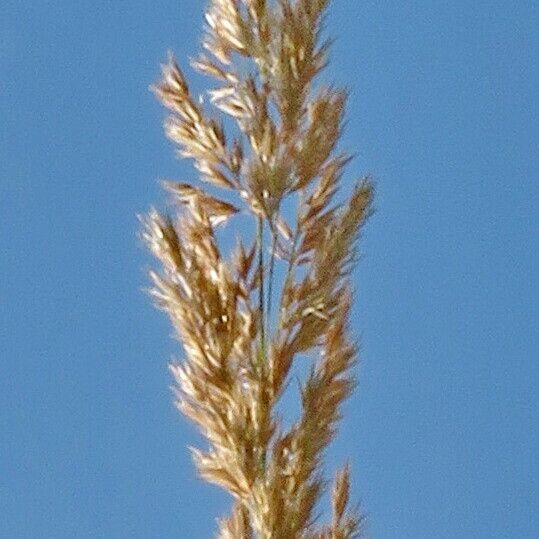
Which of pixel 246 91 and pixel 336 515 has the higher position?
pixel 246 91

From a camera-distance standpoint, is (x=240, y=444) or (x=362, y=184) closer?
(x=240, y=444)

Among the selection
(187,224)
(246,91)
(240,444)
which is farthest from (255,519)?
(246,91)

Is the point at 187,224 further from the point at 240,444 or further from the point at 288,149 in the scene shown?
the point at 240,444

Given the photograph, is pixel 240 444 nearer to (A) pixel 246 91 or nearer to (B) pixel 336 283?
(B) pixel 336 283

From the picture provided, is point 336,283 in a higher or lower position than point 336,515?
higher

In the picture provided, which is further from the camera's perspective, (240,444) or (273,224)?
(273,224)

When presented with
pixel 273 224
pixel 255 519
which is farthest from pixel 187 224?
pixel 255 519

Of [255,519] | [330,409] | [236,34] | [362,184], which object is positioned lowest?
[255,519]

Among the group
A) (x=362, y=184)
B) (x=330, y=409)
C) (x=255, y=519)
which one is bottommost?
(x=255, y=519)

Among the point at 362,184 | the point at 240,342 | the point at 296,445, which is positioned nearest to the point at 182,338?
the point at 240,342
